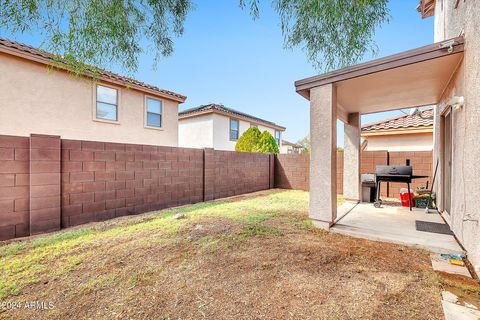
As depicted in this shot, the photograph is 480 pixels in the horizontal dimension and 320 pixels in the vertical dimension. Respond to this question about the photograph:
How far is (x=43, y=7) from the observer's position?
9.88ft

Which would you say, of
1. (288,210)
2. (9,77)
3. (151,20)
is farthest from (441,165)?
(9,77)

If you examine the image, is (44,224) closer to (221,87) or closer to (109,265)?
(109,265)

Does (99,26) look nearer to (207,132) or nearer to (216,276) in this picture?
(216,276)

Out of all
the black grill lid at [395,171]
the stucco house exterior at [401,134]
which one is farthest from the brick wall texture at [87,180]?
the stucco house exterior at [401,134]

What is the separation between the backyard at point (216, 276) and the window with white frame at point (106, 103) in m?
5.70

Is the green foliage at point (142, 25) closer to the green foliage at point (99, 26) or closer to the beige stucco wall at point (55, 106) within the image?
the green foliage at point (99, 26)

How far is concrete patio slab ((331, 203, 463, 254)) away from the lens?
11.7 feet

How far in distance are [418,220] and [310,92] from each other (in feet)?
11.8

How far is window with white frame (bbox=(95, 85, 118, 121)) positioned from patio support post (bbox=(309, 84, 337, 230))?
784cm

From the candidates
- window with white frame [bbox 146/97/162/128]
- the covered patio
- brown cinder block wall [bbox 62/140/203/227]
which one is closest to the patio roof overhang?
the covered patio

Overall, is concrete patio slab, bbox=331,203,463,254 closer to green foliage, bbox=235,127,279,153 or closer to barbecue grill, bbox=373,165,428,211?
barbecue grill, bbox=373,165,428,211

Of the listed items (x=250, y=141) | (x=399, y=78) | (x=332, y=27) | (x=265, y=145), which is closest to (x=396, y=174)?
(x=399, y=78)

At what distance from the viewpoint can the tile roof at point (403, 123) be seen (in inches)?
366

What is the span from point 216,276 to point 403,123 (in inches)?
426
